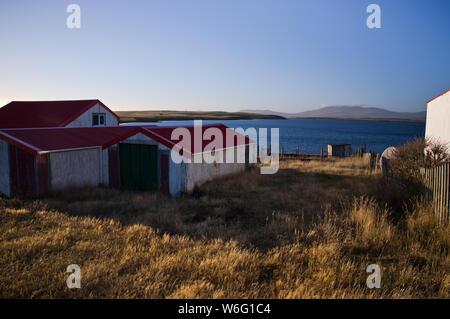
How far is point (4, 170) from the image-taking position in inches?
528

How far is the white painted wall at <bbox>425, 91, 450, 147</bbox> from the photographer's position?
Answer: 53.5 feet

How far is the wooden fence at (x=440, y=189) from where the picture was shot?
23.8 feet

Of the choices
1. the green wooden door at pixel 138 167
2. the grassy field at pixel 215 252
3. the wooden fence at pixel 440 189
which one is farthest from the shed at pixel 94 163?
the wooden fence at pixel 440 189

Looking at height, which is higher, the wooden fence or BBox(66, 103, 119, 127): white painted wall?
BBox(66, 103, 119, 127): white painted wall

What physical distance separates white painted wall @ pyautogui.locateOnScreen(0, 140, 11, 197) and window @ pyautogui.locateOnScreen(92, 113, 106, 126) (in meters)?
10.8

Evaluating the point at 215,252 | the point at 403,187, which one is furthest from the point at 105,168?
the point at 403,187

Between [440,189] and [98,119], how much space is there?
23.7 m

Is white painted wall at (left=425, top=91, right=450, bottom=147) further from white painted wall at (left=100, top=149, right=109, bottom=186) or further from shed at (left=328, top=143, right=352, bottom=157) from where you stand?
white painted wall at (left=100, top=149, right=109, bottom=186)

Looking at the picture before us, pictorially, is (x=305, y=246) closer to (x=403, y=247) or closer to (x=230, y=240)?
(x=230, y=240)

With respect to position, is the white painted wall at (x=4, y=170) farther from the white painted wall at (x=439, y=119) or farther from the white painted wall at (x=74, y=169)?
the white painted wall at (x=439, y=119)

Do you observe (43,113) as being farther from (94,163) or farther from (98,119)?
(94,163)

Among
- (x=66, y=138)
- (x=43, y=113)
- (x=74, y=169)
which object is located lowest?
(x=74, y=169)

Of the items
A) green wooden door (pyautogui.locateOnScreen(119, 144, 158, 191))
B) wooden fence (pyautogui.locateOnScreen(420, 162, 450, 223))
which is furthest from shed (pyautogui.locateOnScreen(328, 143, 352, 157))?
wooden fence (pyautogui.locateOnScreen(420, 162, 450, 223))

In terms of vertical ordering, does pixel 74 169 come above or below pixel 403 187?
above
